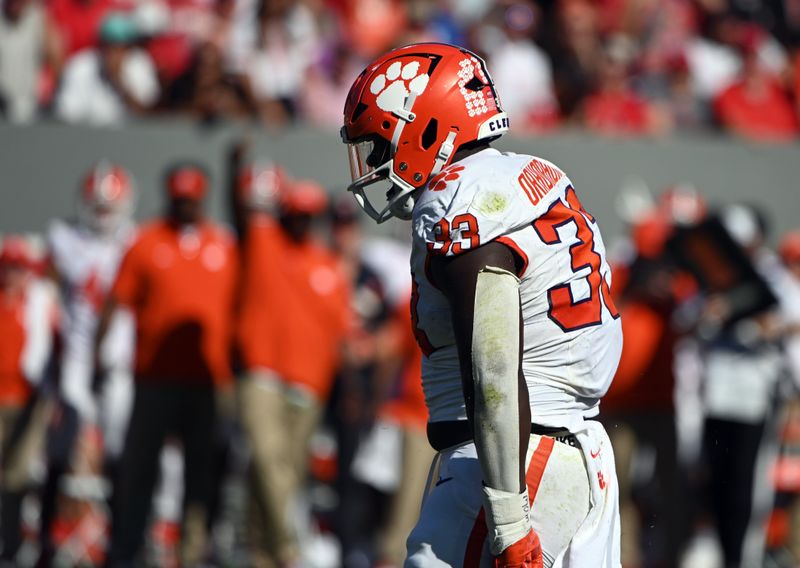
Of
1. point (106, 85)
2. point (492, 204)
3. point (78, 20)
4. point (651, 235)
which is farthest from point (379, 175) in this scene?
point (78, 20)

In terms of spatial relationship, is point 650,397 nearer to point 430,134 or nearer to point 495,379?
point 430,134

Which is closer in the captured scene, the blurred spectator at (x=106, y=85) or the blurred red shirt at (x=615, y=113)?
the blurred spectator at (x=106, y=85)

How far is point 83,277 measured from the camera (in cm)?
787

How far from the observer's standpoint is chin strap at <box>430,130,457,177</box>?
130 inches

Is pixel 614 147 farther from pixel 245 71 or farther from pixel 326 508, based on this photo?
pixel 326 508

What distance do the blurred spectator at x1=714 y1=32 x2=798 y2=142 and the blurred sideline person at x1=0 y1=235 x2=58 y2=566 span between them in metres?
5.14

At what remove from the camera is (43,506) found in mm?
7598

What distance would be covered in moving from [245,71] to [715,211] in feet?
10.5

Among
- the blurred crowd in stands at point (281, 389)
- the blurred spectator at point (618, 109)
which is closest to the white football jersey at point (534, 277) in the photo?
the blurred crowd in stands at point (281, 389)

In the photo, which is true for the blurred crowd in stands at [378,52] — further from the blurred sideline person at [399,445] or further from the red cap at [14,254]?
the blurred sideline person at [399,445]

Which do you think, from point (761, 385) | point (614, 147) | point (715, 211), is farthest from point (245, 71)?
point (761, 385)

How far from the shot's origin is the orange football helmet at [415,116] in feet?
10.8

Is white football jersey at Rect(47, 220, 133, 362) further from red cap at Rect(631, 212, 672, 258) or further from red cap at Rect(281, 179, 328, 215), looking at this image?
red cap at Rect(631, 212, 672, 258)

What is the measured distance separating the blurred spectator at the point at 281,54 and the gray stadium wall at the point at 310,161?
481mm
